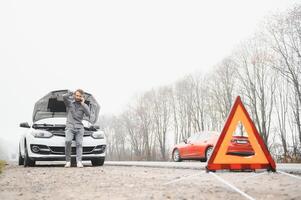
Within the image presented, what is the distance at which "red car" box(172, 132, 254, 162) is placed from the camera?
1322 centimetres

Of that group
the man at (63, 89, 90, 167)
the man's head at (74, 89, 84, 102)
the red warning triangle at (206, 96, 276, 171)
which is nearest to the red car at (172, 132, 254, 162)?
the man at (63, 89, 90, 167)

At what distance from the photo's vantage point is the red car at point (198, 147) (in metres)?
15.6

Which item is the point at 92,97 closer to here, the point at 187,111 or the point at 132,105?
the point at 187,111

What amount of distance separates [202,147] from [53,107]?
6.81 metres

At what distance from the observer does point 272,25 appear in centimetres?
3234

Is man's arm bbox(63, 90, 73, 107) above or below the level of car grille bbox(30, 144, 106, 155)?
above

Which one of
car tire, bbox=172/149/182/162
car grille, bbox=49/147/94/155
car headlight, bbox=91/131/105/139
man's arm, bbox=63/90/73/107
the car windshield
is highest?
man's arm, bbox=63/90/73/107

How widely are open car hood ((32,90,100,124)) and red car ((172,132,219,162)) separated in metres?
5.58

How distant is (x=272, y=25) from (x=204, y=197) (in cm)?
3090

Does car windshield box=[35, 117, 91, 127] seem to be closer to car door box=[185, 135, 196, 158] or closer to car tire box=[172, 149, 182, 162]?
car door box=[185, 135, 196, 158]

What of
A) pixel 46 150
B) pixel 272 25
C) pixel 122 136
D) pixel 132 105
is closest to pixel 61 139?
pixel 46 150

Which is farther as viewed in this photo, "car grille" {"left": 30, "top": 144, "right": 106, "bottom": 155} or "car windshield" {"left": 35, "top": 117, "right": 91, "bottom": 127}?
"car windshield" {"left": 35, "top": 117, "right": 91, "bottom": 127}

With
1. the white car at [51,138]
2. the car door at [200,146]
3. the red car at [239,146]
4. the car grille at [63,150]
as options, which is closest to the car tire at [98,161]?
the white car at [51,138]

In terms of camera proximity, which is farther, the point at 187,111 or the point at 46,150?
the point at 187,111
